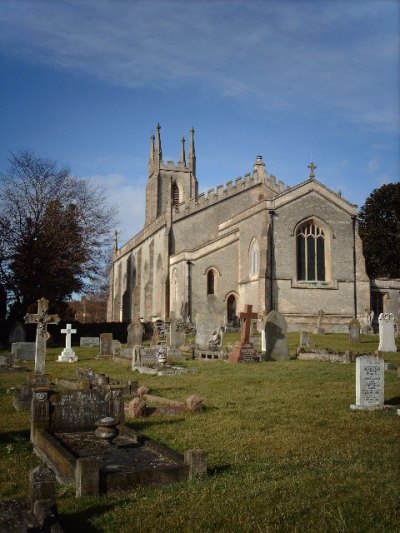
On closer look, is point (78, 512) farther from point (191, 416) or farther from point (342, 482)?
point (191, 416)

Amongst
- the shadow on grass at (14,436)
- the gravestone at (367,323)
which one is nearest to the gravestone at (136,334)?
the gravestone at (367,323)

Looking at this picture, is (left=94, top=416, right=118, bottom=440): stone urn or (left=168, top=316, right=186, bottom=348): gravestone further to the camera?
(left=168, top=316, right=186, bottom=348): gravestone

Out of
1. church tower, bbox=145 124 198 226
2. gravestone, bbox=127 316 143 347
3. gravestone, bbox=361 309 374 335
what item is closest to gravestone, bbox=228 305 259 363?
gravestone, bbox=127 316 143 347

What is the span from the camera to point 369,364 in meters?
10.1

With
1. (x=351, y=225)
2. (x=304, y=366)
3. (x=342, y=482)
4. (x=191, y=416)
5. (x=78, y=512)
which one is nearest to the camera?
(x=78, y=512)

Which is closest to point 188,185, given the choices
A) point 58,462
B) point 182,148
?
point 182,148

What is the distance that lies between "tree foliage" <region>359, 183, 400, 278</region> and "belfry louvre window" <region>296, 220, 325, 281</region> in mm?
12030

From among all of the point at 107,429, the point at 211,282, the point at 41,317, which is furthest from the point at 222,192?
the point at 107,429

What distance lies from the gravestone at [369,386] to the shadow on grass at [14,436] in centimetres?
549

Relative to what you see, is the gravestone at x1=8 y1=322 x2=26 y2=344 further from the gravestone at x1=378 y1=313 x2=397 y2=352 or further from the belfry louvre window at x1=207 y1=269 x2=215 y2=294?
the gravestone at x1=378 y1=313 x2=397 y2=352

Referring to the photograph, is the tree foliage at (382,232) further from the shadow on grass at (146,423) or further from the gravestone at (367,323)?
the shadow on grass at (146,423)

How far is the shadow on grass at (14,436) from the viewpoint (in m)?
7.75

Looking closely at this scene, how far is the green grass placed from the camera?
A: 4.49m

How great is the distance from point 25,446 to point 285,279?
90.7 ft
